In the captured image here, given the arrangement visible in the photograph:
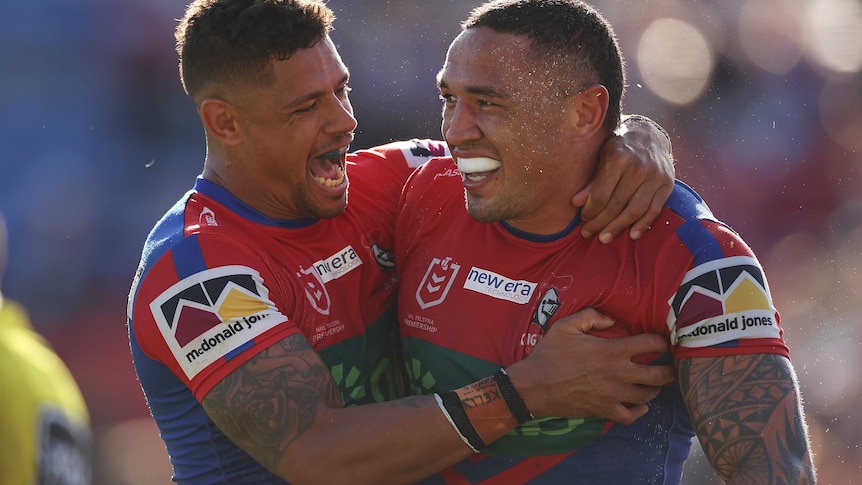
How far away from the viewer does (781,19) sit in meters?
10.4

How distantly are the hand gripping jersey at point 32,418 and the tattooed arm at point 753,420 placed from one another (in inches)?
73.2

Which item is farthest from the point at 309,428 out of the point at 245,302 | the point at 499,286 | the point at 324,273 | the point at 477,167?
the point at 477,167

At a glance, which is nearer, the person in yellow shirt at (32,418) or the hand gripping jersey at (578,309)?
the person in yellow shirt at (32,418)

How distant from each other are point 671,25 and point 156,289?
824 cm

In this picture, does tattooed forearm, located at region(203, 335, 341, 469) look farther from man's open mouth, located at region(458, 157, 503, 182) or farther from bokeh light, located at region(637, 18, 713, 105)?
bokeh light, located at region(637, 18, 713, 105)

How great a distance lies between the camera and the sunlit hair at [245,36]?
3898mm

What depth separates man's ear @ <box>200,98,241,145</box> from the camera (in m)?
4.03

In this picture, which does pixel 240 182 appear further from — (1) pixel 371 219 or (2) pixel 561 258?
(2) pixel 561 258

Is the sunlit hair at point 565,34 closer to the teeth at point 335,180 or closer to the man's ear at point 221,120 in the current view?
the teeth at point 335,180

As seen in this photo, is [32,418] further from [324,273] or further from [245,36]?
[245,36]

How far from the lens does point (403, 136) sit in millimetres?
9383

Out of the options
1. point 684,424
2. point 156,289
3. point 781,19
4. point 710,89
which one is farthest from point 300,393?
point 781,19

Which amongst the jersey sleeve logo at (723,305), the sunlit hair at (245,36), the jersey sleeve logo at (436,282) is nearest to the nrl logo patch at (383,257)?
the jersey sleeve logo at (436,282)

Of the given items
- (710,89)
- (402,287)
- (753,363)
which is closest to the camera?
(753,363)
